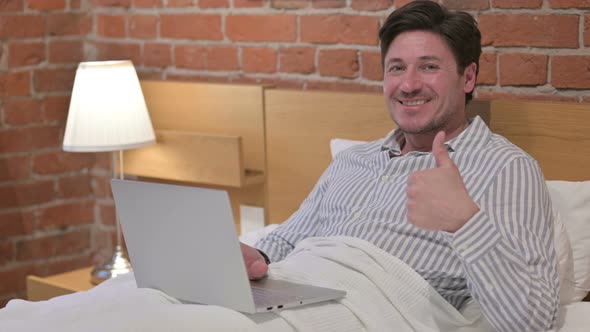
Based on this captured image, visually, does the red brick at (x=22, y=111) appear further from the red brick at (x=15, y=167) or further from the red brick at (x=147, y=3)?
the red brick at (x=147, y=3)

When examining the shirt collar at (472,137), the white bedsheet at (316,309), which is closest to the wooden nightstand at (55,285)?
the white bedsheet at (316,309)

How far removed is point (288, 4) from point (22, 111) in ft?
3.47

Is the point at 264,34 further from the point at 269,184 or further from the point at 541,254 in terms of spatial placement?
the point at 541,254

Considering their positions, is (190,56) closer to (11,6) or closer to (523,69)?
(11,6)

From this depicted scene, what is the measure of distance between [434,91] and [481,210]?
19.3 inches

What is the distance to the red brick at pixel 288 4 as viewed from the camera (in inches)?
109

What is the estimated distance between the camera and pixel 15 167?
10.5 feet

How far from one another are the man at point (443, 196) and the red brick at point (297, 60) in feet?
1.84

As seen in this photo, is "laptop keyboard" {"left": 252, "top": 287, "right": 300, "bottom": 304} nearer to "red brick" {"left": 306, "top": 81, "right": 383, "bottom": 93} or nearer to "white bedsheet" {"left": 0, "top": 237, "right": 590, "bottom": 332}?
"white bedsheet" {"left": 0, "top": 237, "right": 590, "bottom": 332}

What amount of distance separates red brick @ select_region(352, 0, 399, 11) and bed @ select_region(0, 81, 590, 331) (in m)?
0.27

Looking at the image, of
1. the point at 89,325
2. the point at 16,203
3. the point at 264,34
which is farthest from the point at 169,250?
the point at 16,203

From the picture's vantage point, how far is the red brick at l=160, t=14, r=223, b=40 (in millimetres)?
3025

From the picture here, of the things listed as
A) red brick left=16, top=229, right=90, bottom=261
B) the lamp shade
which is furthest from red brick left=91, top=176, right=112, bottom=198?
the lamp shade

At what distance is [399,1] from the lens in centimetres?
253
